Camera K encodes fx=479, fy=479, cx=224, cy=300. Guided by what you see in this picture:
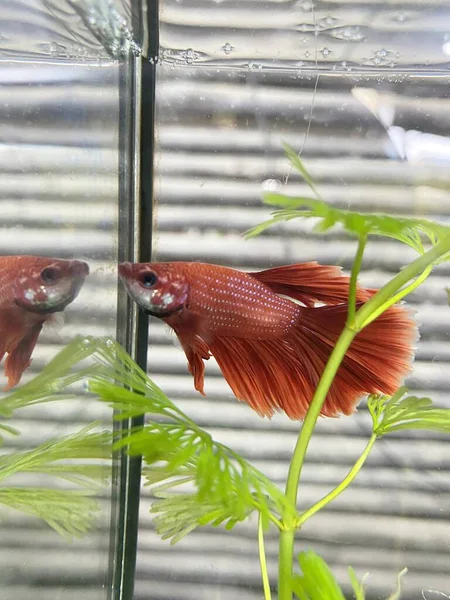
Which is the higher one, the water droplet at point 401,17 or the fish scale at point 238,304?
the water droplet at point 401,17

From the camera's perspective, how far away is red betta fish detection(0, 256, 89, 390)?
0.68m

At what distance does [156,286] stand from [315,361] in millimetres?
281

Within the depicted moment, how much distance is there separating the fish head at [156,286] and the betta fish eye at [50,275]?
0.10 meters

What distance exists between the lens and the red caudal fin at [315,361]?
29.6 inches

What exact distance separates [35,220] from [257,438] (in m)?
0.68

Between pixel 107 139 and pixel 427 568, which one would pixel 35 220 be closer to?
pixel 107 139

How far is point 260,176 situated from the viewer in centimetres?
102

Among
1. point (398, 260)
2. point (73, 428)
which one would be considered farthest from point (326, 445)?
point (73, 428)

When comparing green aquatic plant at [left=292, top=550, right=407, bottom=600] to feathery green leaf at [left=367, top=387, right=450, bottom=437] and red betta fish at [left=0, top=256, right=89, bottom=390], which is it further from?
red betta fish at [left=0, top=256, right=89, bottom=390]

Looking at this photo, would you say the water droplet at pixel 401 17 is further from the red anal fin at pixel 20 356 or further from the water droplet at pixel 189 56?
the red anal fin at pixel 20 356

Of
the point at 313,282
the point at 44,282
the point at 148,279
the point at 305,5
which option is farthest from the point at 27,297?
the point at 305,5

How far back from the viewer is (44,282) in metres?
0.70

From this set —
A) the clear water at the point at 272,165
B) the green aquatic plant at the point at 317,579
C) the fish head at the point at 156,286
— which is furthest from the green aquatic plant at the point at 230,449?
the clear water at the point at 272,165

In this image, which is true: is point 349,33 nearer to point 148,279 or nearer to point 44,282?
point 148,279
